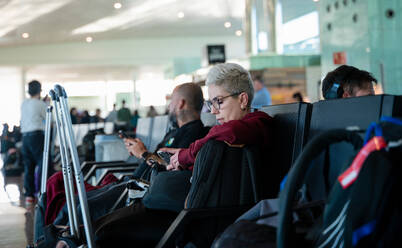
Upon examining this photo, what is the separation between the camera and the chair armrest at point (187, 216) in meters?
1.92

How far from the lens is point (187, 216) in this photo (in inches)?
77.0

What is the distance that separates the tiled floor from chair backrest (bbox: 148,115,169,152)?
1.29 meters

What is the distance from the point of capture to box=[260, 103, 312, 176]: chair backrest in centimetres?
213

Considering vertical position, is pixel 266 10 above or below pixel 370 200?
above

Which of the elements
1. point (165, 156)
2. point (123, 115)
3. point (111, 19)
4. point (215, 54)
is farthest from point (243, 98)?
point (123, 115)

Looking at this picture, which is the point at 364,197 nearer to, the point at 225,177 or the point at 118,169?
the point at 225,177

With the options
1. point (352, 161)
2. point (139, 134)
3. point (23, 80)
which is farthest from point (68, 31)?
point (352, 161)

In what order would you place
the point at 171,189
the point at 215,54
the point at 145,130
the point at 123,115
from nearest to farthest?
1. the point at 171,189
2. the point at 145,130
3. the point at 215,54
4. the point at 123,115

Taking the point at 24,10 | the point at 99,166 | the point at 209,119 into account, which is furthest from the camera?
the point at 24,10

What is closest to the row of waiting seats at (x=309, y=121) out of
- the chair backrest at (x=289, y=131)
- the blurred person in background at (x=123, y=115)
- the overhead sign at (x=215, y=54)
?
the chair backrest at (x=289, y=131)

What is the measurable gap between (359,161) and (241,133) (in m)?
0.94

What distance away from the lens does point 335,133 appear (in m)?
1.25

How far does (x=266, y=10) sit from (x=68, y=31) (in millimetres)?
9000

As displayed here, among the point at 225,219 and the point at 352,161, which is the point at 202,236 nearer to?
the point at 225,219
